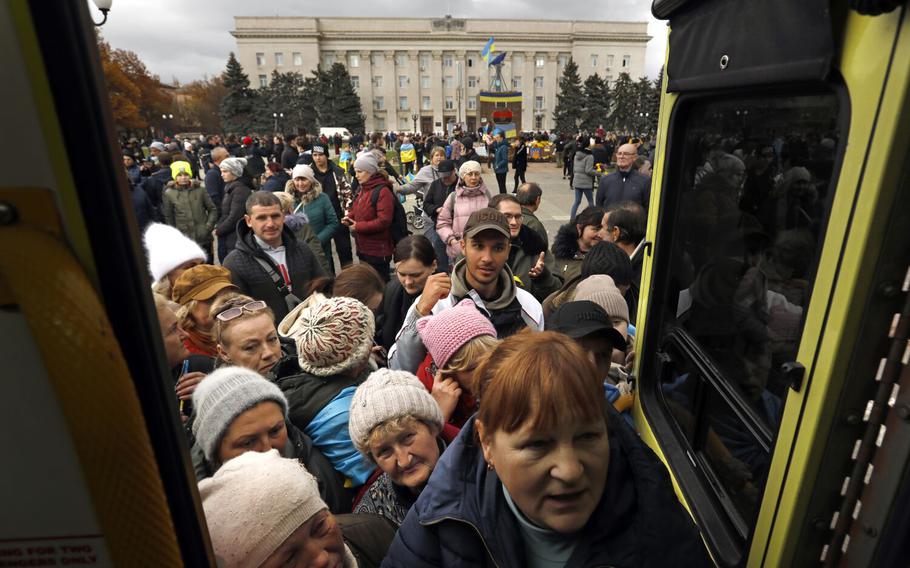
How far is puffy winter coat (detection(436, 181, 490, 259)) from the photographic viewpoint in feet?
17.9

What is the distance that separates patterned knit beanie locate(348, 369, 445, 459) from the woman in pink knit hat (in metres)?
0.24

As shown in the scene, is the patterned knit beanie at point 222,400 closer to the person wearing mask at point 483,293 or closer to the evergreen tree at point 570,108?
the person wearing mask at point 483,293

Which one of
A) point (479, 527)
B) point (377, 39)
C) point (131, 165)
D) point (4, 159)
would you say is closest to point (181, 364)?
point (479, 527)

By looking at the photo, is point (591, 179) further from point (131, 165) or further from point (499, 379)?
point (499, 379)

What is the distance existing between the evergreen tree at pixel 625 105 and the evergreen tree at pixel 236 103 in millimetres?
39465

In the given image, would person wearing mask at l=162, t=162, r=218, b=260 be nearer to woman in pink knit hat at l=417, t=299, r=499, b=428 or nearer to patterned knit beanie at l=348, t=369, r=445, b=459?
woman in pink knit hat at l=417, t=299, r=499, b=428

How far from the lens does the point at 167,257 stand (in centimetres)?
341

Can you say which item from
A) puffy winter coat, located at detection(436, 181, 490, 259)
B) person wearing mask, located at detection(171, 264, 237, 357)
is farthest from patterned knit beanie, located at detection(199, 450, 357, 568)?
puffy winter coat, located at detection(436, 181, 490, 259)

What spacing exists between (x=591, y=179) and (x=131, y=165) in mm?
9814

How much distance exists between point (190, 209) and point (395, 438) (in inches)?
244

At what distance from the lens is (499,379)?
4.09ft

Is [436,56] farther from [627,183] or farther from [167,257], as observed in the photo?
[167,257]

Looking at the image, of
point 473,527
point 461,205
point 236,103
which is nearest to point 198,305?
point 473,527

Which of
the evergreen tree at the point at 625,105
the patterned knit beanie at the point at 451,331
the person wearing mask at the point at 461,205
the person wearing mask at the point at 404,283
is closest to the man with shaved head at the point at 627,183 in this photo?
the person wearing mask at the point at 461,205
